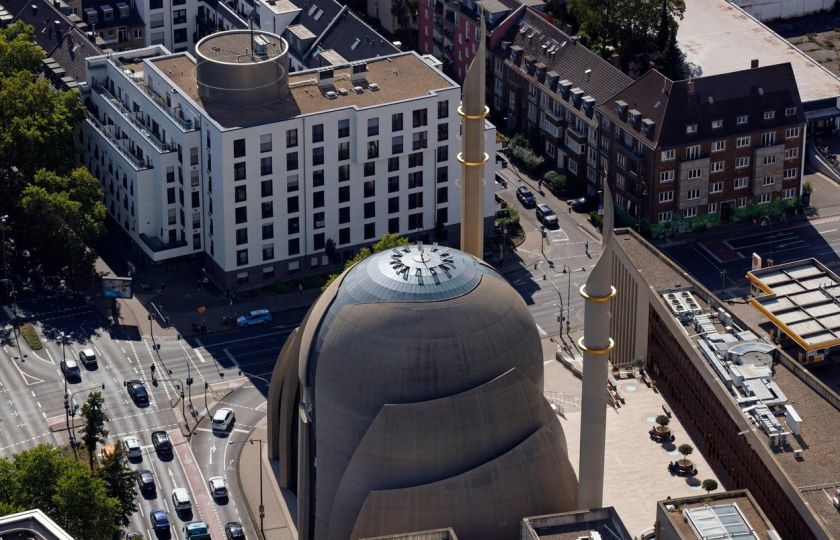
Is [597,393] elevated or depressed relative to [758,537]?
elevated

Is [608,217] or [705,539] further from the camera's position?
[705,539]

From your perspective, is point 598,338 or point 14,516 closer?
point 14,516

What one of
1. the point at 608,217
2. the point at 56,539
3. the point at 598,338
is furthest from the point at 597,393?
the point at 56,539

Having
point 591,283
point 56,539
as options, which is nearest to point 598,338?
point 591,283

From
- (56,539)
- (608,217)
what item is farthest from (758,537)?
(56,539)

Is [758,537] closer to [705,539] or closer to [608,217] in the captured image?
[705,539]

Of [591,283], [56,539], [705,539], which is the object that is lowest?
[705,539]

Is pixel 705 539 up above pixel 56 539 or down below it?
below

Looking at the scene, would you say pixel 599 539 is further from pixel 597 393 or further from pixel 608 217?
pixel 608 217
